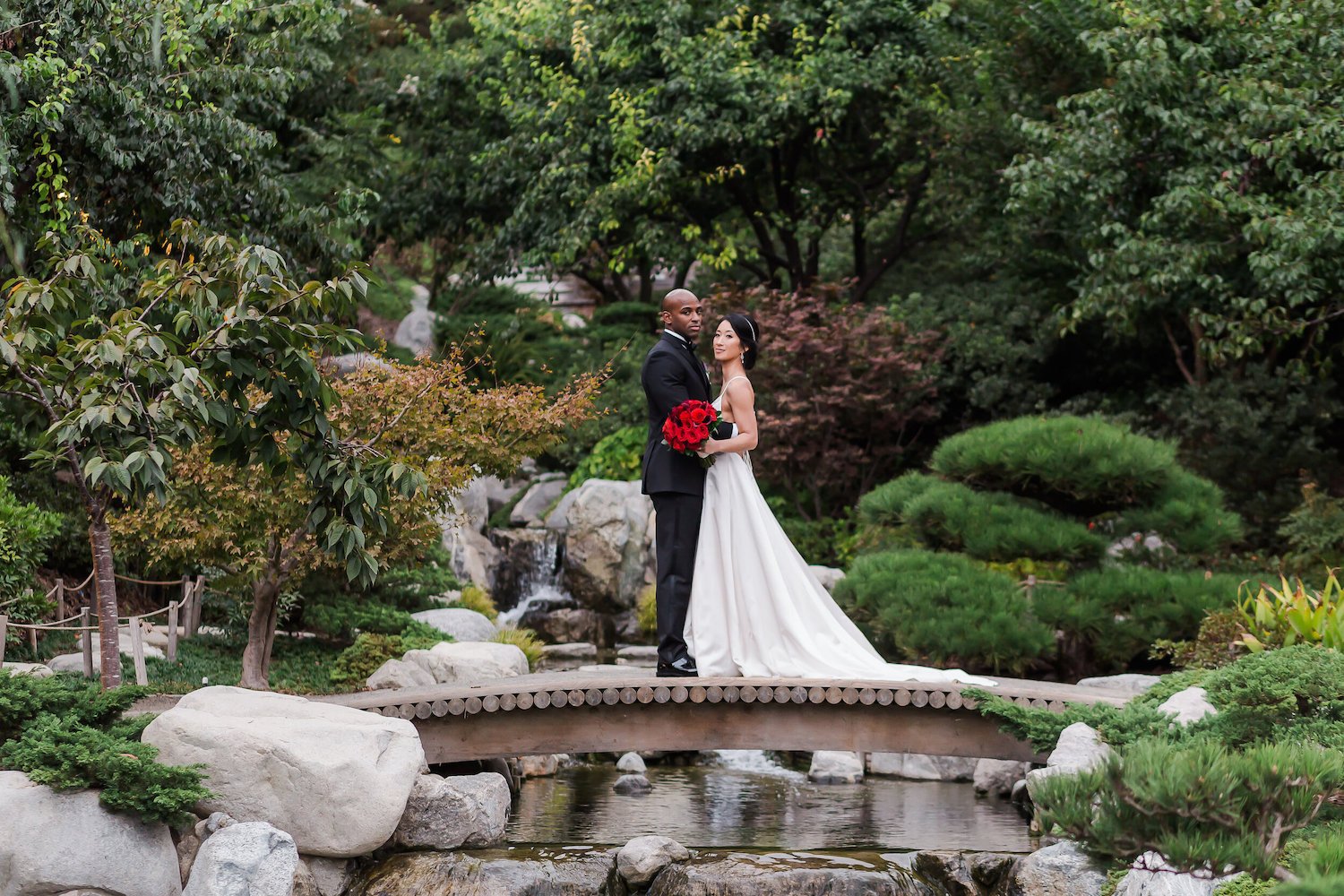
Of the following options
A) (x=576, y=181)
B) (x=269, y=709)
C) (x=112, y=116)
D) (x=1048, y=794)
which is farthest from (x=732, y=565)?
(x=576, y=181)

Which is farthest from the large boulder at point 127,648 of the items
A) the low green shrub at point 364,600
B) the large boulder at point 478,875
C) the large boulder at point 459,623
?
the large boulder at point 478,875

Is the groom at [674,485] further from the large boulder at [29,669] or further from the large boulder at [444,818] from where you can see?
the large boulder at [29,669]

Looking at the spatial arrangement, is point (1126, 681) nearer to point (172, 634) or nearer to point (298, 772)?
point (298, 772)

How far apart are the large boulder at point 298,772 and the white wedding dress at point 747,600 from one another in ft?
6.22

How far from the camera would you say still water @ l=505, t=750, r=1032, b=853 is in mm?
6945

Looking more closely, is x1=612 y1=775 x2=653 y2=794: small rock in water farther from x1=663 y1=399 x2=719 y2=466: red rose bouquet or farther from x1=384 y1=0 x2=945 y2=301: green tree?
x1=384 y1=0 x2=945 y2=301: green tree

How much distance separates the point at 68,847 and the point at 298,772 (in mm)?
914

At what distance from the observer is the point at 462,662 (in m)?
9.34

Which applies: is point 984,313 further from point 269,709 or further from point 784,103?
point 269,709

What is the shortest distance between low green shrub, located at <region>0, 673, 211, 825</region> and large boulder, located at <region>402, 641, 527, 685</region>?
11.5 feet

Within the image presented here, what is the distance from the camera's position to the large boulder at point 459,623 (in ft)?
36.8

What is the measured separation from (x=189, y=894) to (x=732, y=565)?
121 inches

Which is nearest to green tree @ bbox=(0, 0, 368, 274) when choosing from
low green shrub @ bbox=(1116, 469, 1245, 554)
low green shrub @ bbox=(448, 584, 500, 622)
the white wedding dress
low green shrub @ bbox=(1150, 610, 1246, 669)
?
low green shrub @ bbox=(448, 584, 500, 622)

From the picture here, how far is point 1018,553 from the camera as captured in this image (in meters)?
10.3
